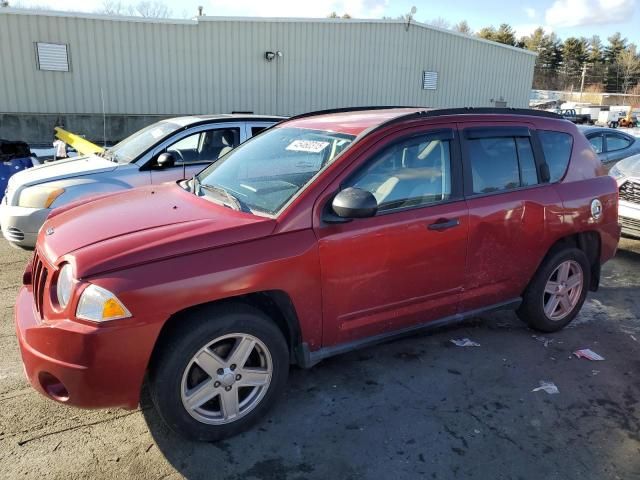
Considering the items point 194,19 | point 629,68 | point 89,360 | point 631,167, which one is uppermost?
point 629,68

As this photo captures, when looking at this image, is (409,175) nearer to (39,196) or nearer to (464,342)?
(464,342)

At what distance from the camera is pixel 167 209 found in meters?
3.10

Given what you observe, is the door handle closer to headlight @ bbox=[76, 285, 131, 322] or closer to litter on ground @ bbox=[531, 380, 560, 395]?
litter on ground @ bbox=[531, 380, 560, 395]

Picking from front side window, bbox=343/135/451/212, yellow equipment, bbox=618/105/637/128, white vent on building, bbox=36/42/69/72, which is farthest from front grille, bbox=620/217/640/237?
yellow equipment, bbox=618/105/637/128

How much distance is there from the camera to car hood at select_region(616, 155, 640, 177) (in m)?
6.82

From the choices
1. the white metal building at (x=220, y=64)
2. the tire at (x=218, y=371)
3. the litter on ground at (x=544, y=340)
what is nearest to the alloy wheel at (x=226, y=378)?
the tire at (x=218, y=371)

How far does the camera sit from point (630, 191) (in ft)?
21.8

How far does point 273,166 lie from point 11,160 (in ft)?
20.8

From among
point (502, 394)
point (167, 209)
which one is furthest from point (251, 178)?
point (502, 394)

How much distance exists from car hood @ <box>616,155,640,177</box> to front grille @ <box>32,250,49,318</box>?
22.9 ft

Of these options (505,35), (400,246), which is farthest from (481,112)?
(505,35)

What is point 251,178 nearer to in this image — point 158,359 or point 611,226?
point 158,359

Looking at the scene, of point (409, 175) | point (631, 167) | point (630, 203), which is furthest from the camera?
point (631, 167)

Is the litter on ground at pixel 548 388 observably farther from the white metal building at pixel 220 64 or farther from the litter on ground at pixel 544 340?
the white metal building at pixel 220 64
